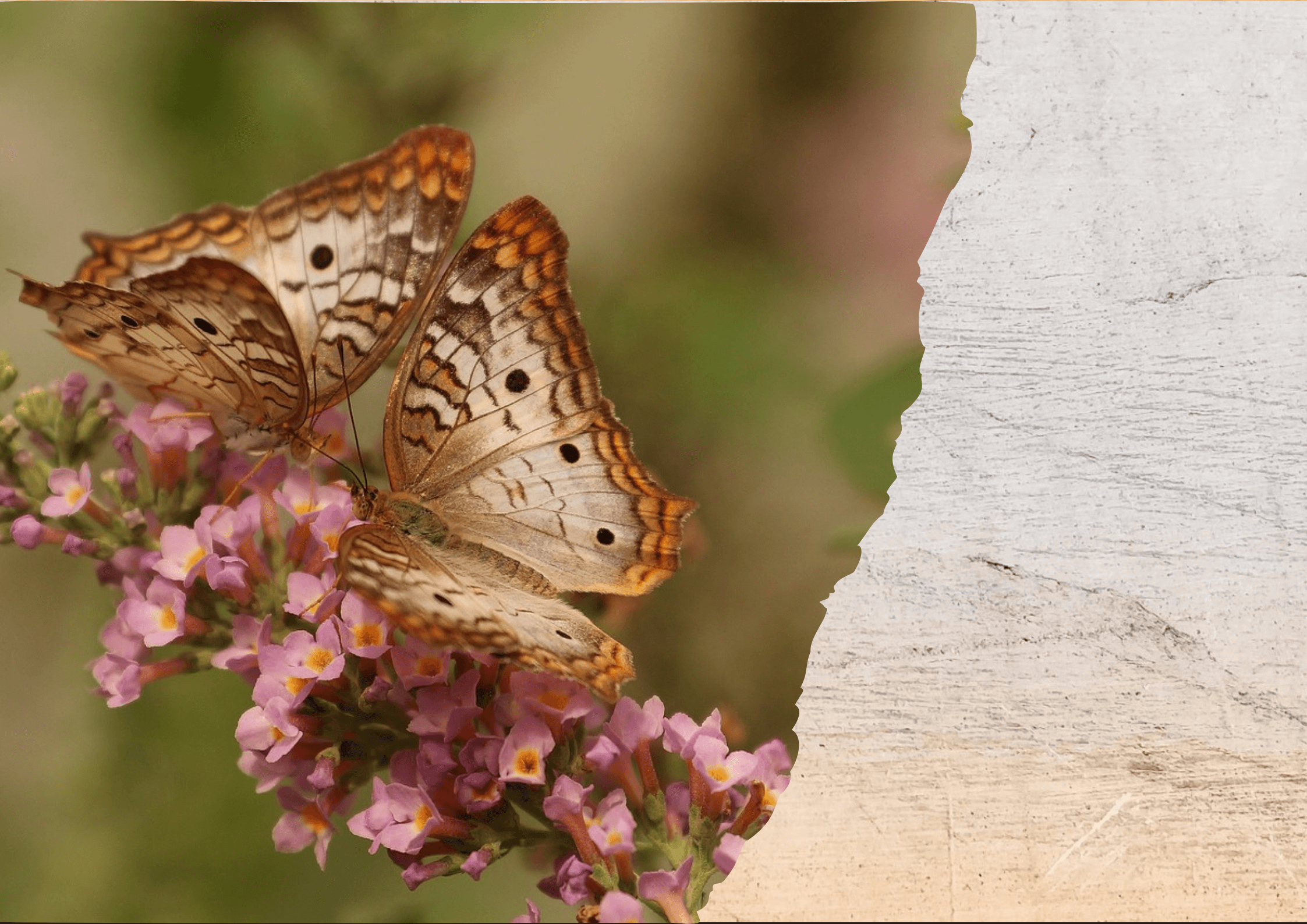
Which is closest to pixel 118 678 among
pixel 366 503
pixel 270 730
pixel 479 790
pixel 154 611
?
pixel 154 611

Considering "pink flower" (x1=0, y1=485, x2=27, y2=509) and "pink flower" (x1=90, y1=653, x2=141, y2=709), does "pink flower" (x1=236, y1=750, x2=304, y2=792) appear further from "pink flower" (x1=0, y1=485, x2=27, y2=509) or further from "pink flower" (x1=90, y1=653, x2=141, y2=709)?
"pink flower" (x1=0, y1=485, x2=27, y2=509)

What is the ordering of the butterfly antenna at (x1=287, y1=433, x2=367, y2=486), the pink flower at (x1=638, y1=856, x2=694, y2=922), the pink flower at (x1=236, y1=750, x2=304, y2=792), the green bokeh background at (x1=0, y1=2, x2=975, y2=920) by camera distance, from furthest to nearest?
the green bokeh background at (x1=0, y1=2, x2=975, y2=920) < the butterfly antenna at (x1=287, y1=433, x2=367, y2=486) < the pink flower at (x1=236, y1=750, x2=304, y2=792) < the pink flower at (x1=638, y1=856, x2=694, y2=922)

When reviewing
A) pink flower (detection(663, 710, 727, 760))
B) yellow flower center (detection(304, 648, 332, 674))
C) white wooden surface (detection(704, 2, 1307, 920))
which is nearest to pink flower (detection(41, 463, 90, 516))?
yellow flower center (detection(304, 648, 332, 674))

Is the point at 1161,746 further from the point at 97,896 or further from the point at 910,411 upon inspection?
the point at 97,896

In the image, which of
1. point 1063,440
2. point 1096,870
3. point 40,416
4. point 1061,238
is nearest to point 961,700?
point 1096,870

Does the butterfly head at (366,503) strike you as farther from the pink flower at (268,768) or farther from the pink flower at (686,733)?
the pink flower at (686,733)

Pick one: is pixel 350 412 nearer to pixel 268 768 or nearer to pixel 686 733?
pixel 268 768
